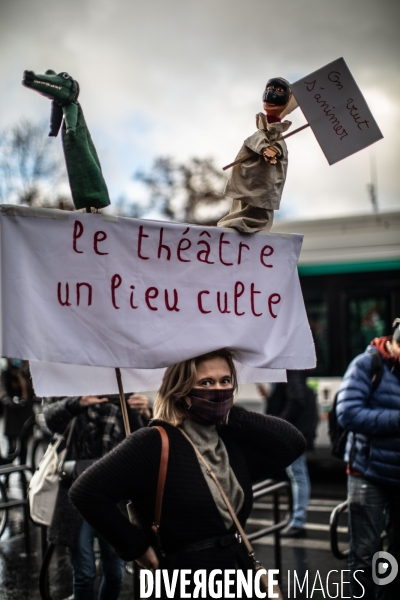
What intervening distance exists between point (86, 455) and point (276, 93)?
260cm

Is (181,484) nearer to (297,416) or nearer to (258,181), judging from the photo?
(258,181)

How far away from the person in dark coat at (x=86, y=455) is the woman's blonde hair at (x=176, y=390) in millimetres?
1568

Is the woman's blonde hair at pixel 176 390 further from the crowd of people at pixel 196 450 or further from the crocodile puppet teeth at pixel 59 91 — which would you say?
the crocodile puppet teeth at pixel 59 91

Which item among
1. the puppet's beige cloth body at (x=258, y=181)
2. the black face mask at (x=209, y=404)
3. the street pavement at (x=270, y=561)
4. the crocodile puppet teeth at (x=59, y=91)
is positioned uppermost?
the crocodile puppet teeth at (x=59, y=91)

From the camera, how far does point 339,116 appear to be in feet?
10.2

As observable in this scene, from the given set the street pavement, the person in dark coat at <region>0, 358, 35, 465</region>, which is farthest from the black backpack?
the person in dark coat at <region>0, 358, 35, 465</region>

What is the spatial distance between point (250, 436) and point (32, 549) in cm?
477

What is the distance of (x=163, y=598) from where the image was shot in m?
2.56

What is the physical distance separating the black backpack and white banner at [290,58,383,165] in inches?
64.7

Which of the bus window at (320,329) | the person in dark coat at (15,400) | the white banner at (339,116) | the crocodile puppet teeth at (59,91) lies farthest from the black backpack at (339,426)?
the person in dark coat at (15,400)

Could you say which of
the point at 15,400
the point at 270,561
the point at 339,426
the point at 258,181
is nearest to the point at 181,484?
the point at 258,181

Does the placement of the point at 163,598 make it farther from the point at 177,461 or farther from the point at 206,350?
the point at 206,350

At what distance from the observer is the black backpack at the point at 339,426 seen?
430 centimetres

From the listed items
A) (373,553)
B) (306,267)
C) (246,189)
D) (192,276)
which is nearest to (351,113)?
(246,189)
